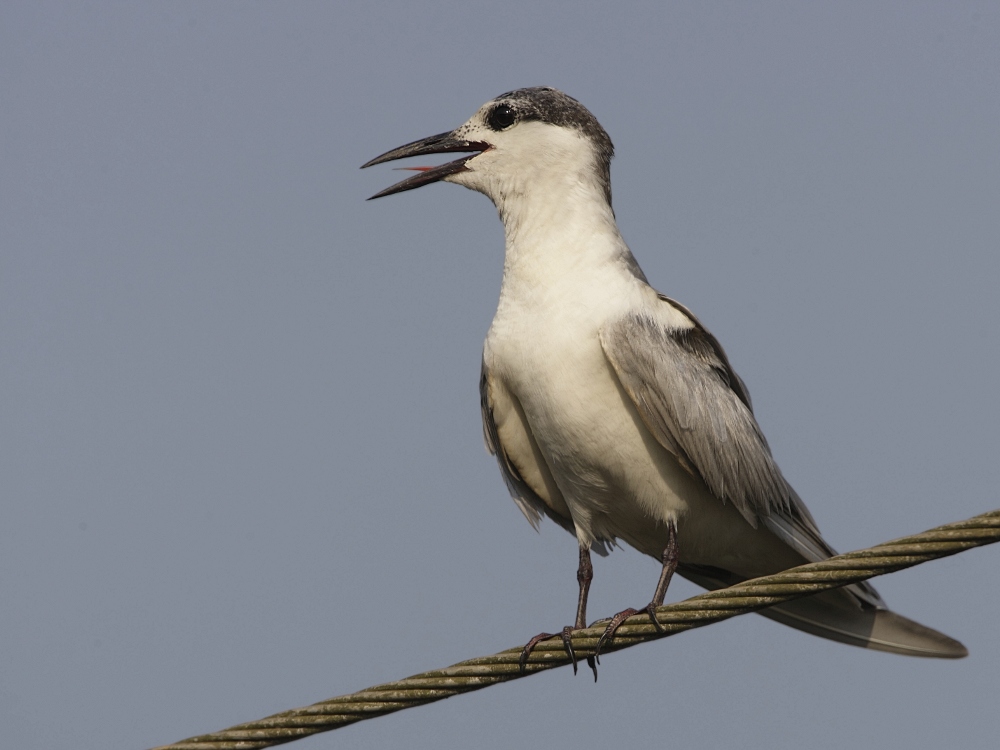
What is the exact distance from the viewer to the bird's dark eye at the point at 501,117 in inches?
265

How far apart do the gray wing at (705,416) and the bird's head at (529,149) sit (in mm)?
821

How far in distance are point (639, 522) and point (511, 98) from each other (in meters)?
2.32

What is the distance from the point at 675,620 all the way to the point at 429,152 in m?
3.30

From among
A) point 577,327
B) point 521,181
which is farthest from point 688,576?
point 521,181

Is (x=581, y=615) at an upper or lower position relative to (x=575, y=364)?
lower

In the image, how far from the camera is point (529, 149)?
21.7ft

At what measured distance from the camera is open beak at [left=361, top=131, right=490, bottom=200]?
6.84 m

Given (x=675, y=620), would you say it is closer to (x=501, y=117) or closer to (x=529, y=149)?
(x=529, y=149)

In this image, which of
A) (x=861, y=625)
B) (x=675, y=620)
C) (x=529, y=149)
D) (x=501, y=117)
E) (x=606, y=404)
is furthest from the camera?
(x=501, y=117)

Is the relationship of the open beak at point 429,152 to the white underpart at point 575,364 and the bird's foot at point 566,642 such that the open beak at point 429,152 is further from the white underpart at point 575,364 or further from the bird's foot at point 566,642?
the bird's foot at point 566,642

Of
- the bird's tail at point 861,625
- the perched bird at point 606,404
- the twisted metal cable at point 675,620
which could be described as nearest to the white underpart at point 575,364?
the perched bird at point 606,404

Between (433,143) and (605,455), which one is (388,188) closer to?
(433,143)

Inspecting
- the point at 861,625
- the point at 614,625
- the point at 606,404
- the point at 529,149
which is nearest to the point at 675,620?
the point at 614,625

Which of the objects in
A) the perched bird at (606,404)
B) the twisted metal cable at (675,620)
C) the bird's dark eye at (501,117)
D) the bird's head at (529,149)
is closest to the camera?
the twisted metal cable at (675,620)
